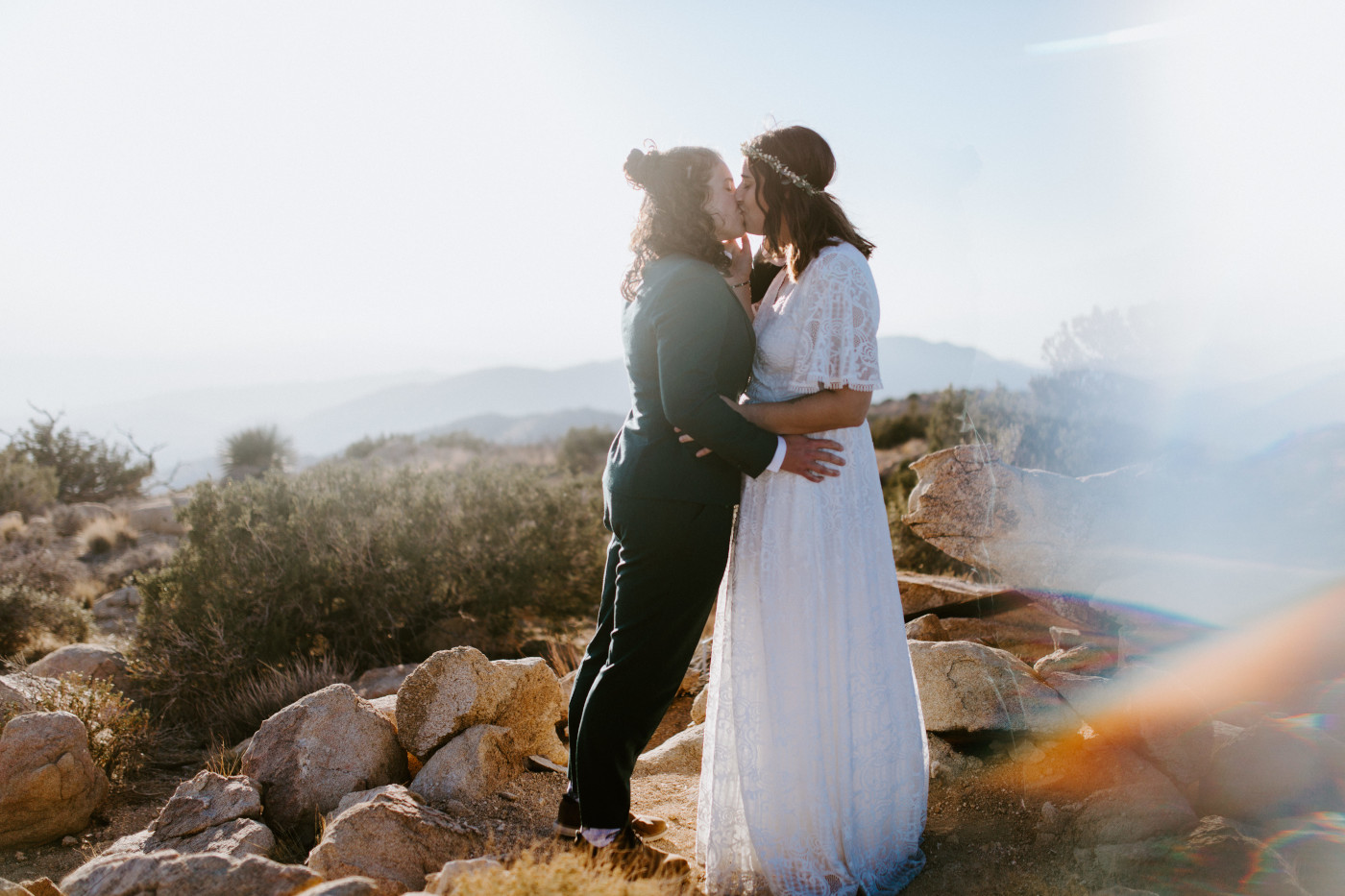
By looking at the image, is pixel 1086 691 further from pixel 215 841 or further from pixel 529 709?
pixel 215 841

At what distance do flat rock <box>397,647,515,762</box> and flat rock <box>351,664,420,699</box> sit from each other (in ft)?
5.15

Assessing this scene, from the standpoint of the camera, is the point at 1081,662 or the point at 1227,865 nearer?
the point at 1227,865

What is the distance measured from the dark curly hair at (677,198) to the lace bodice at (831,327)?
11.8 inches

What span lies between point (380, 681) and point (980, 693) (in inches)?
149

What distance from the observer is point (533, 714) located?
3770 millimetres

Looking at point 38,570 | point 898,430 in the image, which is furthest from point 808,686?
point 898,430

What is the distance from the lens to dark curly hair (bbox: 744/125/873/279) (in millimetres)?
2490

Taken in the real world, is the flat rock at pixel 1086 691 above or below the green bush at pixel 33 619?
above

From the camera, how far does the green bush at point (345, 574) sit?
536cm

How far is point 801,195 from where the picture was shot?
2.50 metres

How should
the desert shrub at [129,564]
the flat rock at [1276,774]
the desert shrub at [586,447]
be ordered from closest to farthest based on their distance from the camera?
the flat rock at [1276,774]
the desert shrub at [129,564]
the desert shrub at [586,447]

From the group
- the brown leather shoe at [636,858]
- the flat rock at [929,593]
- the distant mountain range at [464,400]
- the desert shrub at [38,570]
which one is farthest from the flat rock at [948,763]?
the distant mountain range at [464,400]

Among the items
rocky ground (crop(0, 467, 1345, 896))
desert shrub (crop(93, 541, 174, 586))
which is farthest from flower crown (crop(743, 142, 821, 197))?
desert shrub (crop(93, 541, 174, 586))

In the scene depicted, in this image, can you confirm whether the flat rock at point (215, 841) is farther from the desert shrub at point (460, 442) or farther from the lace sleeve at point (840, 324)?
the desert shrub at point (460, 442)
